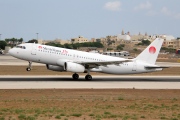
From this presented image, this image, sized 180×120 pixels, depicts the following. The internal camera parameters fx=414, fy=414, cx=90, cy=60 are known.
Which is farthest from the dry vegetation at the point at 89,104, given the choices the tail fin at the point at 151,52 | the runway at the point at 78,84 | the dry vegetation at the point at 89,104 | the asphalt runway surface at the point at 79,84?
the tail fin at the point at 151,52

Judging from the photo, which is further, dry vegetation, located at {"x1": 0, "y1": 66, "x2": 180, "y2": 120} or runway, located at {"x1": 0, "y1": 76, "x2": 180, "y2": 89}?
runway, located at {"x1": 0, "y1": 76, "x2": 180, "y2": 89}

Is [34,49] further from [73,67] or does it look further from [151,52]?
[151,52]

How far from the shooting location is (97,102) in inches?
1103

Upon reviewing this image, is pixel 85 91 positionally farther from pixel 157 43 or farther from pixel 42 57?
pixel 157 43

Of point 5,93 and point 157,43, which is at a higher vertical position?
point 157,43

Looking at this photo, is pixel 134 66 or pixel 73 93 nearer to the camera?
pixel 73 93

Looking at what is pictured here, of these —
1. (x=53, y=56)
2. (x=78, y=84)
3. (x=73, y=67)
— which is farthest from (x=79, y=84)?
(x=53, y=56)

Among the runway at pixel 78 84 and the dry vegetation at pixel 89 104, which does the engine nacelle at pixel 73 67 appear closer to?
the runway at pixel 78 84

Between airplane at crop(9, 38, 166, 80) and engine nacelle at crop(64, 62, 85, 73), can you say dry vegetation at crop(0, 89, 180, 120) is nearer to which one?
engine nacelle at crop(64, 62, 85, 73)

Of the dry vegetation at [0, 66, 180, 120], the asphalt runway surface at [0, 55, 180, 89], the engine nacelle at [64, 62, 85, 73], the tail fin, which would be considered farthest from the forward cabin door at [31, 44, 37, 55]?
the tail fin

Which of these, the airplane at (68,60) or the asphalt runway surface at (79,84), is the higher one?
the airplane at (68,60)

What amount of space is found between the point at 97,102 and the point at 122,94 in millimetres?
6062

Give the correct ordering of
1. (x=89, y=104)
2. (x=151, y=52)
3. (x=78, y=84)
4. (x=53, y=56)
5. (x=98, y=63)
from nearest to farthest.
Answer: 1. (x=89, y=104)
2. (x=78, y=84)
3. (x=53, y=56)
4. (x=98, y=63)
5. (x=151, y=52)

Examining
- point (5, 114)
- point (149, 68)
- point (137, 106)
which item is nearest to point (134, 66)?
point (149, 68)
